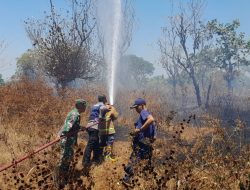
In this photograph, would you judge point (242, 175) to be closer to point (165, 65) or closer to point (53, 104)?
point (53, 104)

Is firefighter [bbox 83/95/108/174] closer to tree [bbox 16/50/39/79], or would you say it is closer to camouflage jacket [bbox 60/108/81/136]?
camouflage jacket [bbox 60/108/81/136]

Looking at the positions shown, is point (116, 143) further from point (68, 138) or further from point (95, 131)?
point (68, 138)

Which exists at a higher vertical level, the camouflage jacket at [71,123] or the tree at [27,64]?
the tree at [27,64]

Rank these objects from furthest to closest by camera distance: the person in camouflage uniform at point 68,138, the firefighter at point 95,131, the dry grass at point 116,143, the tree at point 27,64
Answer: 1. the tree at point 27,64
2. the firefighter at point 95,131
3. the person in camouflage uniform at point 68,138
4. the dry grass at point 116,143

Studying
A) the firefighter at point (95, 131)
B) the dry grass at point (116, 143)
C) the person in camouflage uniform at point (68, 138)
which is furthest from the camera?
the firefighter at point (95, 131)

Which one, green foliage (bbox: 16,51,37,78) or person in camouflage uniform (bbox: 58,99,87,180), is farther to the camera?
green foliage (bbox: 16,51,37,78)

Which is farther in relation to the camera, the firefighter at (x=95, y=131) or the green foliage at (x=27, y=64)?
the green foliage at (x=27, y=64)

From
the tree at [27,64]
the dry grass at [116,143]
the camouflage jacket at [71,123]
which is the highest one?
the tree at [27,64]

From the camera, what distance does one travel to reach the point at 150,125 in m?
6.09

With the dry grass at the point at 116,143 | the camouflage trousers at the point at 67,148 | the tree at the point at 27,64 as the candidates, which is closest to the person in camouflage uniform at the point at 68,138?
the camouflage trousers at the point at 67,148

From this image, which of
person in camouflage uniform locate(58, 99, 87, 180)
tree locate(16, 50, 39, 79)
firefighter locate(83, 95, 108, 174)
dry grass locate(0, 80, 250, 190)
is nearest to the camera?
dry grass locate(0, 80, 250, 190)

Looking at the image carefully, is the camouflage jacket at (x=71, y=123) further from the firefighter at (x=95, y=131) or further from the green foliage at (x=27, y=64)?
the green foliage at (x=27, y=64)

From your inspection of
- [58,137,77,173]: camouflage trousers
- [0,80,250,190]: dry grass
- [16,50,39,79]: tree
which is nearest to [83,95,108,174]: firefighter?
[0,80,250,190]: dry grass

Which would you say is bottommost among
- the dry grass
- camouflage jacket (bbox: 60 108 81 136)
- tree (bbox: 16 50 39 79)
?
the dry grass
